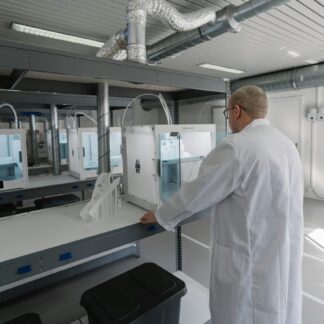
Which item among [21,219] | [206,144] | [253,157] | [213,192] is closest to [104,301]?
[21,219]

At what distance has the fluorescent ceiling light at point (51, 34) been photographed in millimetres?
2713

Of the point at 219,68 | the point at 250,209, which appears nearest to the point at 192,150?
the point at 250,209

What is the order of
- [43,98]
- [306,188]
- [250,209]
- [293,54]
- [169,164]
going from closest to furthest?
1. [250,209]
2. [169,164]
3. [43,98]
4. [293,54]
5. [306,188]

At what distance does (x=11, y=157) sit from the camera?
2.69m

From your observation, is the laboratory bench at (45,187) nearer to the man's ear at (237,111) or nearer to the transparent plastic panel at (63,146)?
the transparent plastic panel at (63,146)

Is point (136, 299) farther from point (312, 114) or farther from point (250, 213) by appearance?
point (312, 114)

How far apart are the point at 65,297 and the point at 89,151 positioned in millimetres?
1654

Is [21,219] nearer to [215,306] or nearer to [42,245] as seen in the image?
[42,245]

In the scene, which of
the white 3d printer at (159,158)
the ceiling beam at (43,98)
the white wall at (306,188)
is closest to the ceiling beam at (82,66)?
the white 3d printer at (159,158)

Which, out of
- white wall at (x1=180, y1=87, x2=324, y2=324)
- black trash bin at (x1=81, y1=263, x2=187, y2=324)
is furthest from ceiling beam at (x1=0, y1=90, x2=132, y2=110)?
black trash bin at (x1=81, y1=263, x2=187, y2=324)

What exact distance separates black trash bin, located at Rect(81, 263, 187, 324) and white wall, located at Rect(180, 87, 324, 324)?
3.61 feet

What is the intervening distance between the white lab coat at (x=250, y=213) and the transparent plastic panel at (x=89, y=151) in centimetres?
221

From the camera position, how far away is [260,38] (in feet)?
10.6

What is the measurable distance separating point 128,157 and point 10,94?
2.01 meters
